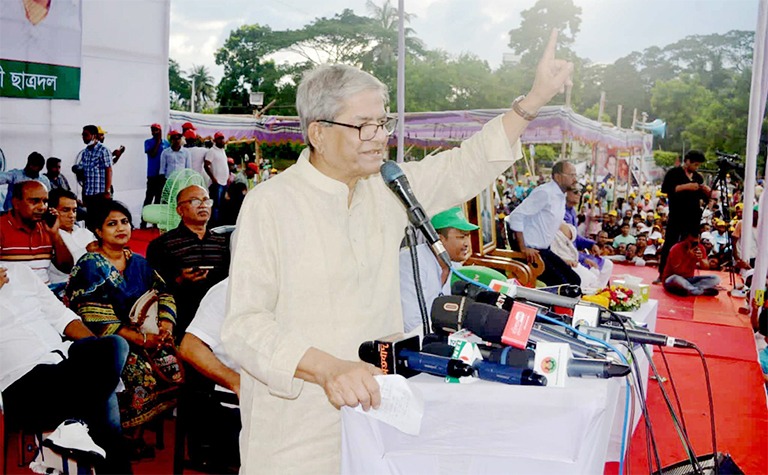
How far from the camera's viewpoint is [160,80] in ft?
11.6

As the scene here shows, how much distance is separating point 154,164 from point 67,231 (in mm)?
683

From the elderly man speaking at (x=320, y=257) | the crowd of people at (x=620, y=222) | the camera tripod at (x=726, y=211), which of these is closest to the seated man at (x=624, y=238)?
the crowd of people at (x=620, y=222)

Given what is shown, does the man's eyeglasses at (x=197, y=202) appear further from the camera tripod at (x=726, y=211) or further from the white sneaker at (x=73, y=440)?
the camera tripod at (x=726, y=211)

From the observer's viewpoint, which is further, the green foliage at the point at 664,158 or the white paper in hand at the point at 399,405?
the green foliage at the point at 664,158

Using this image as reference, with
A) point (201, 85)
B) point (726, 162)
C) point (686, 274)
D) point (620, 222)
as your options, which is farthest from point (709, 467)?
point (620, 222)

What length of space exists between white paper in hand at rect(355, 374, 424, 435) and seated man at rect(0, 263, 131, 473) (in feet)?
6.86

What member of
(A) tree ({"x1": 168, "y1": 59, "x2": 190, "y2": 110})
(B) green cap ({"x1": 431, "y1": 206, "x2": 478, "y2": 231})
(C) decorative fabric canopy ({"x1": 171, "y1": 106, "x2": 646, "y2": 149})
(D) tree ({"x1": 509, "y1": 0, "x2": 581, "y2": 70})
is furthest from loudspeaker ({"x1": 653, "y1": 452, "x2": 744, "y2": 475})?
(D) tree ({"x1": 509, "y1": 0, "x2": 581, "y2": 70})

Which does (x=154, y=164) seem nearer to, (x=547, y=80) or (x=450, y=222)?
(x=450, y=222)

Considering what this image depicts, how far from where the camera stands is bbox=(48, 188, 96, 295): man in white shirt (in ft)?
9.81

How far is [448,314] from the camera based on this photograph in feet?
4.31

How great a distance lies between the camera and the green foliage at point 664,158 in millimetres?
9422

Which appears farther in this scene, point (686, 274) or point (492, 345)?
point (686, 274)

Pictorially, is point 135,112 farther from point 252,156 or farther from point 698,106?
point 698,106

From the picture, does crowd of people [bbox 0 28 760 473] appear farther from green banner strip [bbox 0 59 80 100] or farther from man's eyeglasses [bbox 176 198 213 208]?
green banner strip [bbox 0 59 80 100]
